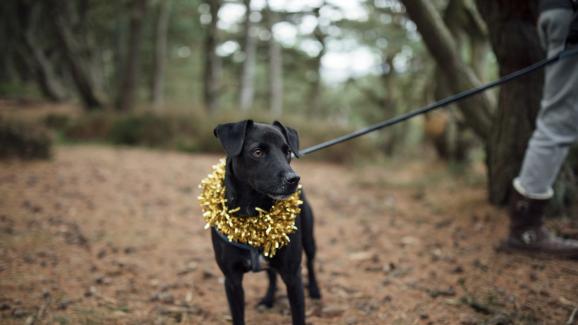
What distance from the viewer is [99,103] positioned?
13062mm

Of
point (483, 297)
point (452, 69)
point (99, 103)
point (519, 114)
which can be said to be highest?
point (99, 103)

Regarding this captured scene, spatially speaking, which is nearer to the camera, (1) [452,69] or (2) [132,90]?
(1) [452,69]

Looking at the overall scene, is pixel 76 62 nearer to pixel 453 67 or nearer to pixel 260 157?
pixel 453 67

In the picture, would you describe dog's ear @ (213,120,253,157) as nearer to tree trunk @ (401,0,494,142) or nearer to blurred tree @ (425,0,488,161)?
tree trunk @ (401,0,494,142)

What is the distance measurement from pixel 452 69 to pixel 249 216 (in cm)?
378

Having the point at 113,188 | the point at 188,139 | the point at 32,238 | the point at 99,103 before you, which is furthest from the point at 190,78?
the point at 32,238

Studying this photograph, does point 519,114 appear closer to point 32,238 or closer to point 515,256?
point 515,256

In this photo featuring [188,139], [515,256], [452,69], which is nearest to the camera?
[515,256]

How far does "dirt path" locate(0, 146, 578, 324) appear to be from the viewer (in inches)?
116

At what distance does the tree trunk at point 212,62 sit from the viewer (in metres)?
13.6

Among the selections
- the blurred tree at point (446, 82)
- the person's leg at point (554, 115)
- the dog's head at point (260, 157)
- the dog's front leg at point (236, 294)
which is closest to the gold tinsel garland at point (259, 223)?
the dog's head at point (260, 157)

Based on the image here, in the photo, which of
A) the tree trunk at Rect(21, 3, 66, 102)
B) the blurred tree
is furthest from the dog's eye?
the tree trunk at Rect(21, 3, 66, 102)

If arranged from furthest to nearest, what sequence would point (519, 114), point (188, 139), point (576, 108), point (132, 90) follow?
point (132, 90) < point (188, 139) < point (519, 114) < point (576, 108)

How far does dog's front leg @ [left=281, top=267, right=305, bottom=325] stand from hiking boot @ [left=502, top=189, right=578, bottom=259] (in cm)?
226
